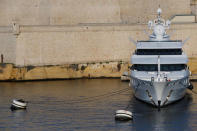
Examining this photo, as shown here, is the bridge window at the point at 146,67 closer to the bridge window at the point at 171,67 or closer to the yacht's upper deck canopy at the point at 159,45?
the bridge window at the point at 171,67

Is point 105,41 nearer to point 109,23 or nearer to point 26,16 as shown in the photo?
point 109,23

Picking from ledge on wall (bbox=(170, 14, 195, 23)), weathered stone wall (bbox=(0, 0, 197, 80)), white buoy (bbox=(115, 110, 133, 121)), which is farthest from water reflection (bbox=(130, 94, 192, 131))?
ledge on wall (bbox=(170, 14, 195, 23))

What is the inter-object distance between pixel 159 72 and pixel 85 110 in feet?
20.2

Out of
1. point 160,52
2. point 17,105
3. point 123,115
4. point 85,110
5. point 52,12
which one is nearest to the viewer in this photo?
point 123,115

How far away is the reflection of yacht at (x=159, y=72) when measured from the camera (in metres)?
57.4

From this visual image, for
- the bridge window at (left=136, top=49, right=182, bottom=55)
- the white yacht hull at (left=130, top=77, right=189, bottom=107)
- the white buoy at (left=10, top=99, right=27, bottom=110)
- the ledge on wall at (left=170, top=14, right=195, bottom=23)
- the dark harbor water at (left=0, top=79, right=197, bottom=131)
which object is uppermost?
the ledge on wall at (left=170, top=14, right=195, bottom=23)

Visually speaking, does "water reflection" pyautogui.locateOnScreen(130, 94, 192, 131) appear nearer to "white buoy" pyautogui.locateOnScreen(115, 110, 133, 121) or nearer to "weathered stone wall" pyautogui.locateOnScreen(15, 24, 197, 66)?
"white buoy" pyautogui.locateOnScreen(115, 110, 133, 121)

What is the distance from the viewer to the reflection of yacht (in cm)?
5738

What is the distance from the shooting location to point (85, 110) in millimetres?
57844

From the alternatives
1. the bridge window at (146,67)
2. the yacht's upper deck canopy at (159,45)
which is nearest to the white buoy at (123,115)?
the bridge window at (146,67)

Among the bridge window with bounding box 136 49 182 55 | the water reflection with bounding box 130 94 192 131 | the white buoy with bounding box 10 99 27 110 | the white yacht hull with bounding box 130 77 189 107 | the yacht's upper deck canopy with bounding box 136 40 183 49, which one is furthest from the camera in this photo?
the yacht's upper deck canopy with bounding box 136 40 183 49

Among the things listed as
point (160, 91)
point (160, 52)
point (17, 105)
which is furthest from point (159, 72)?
point (17, 105)

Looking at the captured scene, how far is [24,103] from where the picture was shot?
2327 inches

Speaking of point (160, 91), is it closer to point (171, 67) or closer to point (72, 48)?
point (171, 67)
